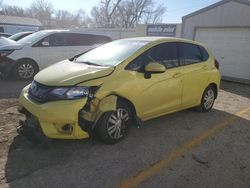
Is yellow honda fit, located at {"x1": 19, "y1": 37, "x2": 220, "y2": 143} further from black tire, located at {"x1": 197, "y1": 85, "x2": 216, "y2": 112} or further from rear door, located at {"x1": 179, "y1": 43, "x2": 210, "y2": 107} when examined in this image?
black tire, located at {"x1": 197, "y1": 85, "x2": 216, "y2": 112}

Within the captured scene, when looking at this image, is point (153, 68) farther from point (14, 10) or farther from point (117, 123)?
point (14, 10)

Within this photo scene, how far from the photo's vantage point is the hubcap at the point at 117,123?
4.05 metres

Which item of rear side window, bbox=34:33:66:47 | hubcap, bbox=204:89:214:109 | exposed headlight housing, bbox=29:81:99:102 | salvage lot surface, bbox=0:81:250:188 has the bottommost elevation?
salvage lot surface, bbox=0:81:250:188

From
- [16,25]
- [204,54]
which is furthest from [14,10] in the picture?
[204,54]

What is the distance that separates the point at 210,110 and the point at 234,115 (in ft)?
1.81

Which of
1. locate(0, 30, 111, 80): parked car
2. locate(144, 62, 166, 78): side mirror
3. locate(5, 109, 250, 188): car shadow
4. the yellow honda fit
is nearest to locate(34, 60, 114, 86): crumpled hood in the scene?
the yellow honda fit

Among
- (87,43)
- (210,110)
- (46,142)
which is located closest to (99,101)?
(46,142)

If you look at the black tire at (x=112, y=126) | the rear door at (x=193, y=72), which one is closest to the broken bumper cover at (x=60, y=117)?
the black tire at (x=112, y=126)

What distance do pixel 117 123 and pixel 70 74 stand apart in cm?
104

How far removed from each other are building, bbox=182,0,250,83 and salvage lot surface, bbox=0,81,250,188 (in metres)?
6.98

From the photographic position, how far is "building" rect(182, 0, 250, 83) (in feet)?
36.0

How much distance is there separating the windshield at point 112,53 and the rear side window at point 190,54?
0.96 meters

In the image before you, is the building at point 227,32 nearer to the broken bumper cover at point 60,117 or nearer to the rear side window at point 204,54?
the rear side window at point 204,54

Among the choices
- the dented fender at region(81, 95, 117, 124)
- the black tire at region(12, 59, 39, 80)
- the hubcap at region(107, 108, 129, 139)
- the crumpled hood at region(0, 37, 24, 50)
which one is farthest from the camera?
the black tire at region(12, 59, 39, 80)
